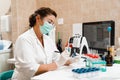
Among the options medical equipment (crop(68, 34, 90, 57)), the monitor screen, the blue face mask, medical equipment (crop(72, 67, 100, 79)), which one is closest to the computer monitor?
the monitor screen

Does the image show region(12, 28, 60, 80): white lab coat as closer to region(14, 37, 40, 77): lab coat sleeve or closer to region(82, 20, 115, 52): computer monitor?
region(14, 37, 40, 77): lab coat sleeve

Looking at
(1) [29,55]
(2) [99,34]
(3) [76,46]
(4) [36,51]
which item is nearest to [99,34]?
(2) [99,34]

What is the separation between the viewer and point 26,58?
160cm

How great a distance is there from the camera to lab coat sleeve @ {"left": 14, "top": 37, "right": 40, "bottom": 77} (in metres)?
1.60

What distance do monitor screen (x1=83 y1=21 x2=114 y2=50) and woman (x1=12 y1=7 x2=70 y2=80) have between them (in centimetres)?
55

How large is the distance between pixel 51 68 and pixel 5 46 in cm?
175

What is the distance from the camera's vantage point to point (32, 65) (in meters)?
1.59

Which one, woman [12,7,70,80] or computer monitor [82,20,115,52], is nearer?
woman [12,7,70,80]

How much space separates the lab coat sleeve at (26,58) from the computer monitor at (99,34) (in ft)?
2.68

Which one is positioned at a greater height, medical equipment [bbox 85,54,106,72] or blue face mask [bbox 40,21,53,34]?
blue face mask [bbox 40,21,53,34]

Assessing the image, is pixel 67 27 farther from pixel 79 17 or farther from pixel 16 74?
pixel 16 74

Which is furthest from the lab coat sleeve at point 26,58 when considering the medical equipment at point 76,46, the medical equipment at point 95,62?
the medical equipment at point 95,62

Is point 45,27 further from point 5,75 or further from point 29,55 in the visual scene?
point 5,75

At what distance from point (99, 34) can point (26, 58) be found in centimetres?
94
